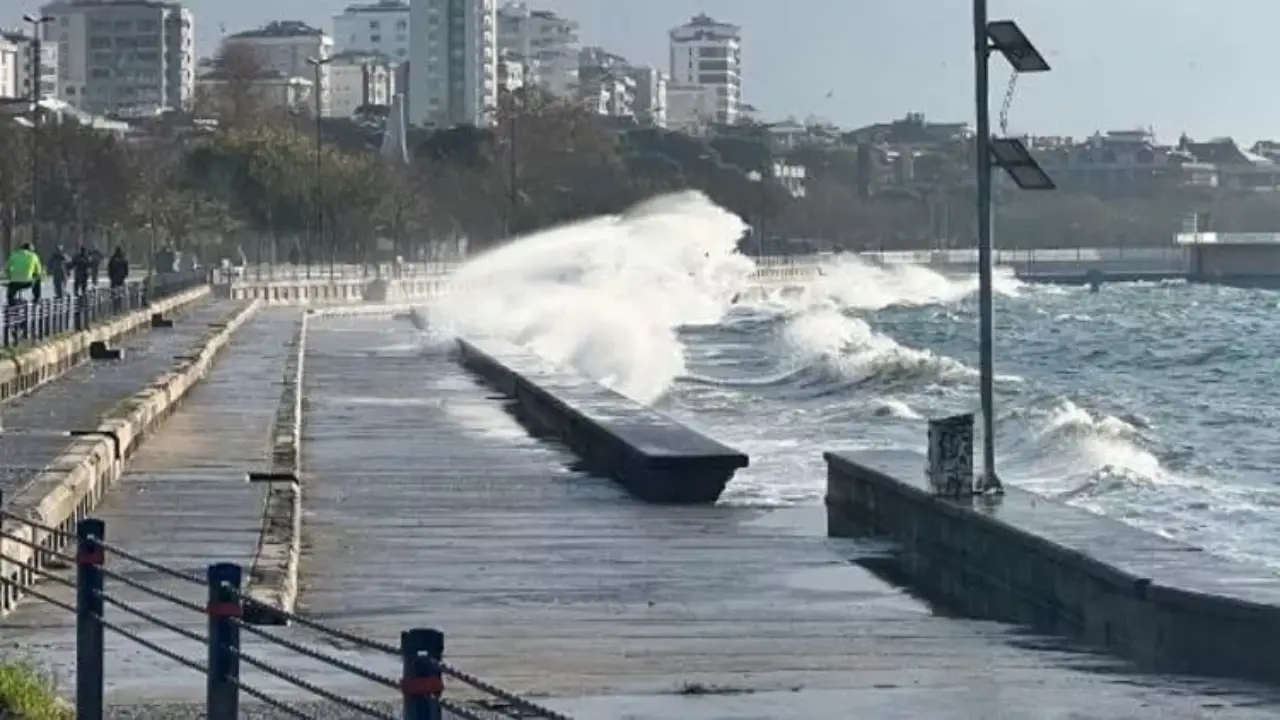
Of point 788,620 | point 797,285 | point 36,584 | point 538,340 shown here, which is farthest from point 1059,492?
point 797,285

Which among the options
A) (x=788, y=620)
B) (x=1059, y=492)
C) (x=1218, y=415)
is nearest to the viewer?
(x=788, y=620)

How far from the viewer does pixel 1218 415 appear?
46.9 metres

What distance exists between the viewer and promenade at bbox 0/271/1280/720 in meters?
12.2

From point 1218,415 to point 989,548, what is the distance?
30551mm

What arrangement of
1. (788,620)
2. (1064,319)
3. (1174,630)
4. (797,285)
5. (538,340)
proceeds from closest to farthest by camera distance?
1. (1174,630)
2. (788,620)
3. (538,340)
4. (1064,319)
5. (797,285)

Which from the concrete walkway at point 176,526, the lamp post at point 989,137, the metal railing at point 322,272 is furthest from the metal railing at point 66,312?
the metal railing at point 322,272

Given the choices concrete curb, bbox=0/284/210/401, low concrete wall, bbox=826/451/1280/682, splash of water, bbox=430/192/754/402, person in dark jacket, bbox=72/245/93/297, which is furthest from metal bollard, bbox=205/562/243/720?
person in dark jacket, bbox=72/245/93/297

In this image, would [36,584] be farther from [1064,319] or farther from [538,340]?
[1064,319]

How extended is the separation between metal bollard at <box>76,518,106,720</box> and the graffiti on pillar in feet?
29.3

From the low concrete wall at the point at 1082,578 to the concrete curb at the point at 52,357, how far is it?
39.6ft

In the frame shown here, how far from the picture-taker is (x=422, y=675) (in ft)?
23.2

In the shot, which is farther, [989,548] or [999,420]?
[999,420]

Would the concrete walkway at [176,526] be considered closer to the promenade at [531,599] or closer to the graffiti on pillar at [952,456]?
the promenade at [531,599]

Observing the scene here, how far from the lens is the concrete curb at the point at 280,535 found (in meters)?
15.0
